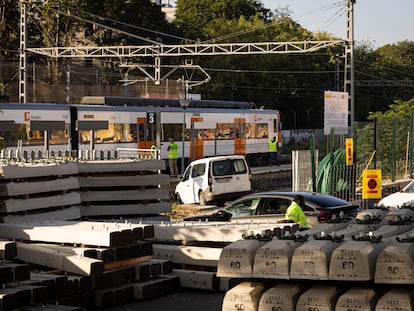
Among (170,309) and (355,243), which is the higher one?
(355,243)

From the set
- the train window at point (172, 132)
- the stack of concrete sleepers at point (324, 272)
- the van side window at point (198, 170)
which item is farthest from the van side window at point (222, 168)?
the stack of concrete sleepers at point (324, 272)

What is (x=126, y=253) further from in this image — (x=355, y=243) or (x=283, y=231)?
(x=355, y=243)

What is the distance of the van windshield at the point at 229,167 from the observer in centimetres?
3192

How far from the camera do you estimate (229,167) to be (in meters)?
32.3

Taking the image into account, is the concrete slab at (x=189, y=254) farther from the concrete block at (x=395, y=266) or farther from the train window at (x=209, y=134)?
the train window at (x=209, y=134)

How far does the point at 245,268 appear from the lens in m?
9.32

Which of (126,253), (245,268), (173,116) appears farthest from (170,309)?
(173,116)

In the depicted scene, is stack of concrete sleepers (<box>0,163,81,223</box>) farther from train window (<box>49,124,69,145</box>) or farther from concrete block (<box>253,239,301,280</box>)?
train window (<box>49,124,69,145</box>)

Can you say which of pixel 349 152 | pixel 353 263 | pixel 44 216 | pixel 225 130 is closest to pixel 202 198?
pixel 349 152

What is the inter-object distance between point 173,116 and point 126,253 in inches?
1377

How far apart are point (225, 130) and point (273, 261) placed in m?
44.7

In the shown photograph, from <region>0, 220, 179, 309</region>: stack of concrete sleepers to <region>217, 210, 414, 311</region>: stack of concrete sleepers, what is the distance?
170 inches

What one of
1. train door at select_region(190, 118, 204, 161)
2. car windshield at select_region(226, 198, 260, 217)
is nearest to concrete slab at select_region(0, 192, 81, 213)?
car windshield at select_region(226, 198, 260, 217)

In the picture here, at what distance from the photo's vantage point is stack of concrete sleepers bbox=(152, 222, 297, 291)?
602 inches
